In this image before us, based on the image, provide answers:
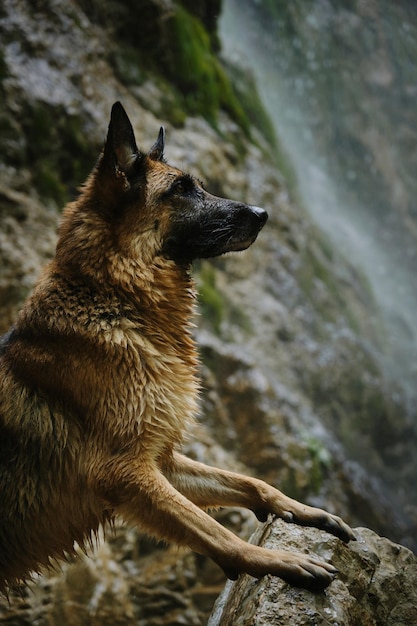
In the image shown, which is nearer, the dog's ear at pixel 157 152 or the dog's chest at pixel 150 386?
the dog's chest at pixel 150 386

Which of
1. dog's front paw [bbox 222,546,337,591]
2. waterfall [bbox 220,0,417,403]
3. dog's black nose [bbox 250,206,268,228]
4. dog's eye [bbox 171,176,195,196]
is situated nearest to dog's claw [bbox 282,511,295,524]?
dog's front paw [bbox 222,546,337,591]

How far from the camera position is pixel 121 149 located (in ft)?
10.9

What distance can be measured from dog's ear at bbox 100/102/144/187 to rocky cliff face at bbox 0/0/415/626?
231cm

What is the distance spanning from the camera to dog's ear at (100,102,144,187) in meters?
3.21

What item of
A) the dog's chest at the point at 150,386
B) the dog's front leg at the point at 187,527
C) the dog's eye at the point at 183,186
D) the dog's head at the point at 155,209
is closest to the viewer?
the dog's front leg at the point at 187,527

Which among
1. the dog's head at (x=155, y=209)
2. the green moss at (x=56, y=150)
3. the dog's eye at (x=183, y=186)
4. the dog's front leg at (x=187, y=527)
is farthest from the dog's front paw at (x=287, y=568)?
the green moss at (x=56, y=150)

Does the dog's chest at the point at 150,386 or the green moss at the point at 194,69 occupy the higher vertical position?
the dog's chest at the point at 150,386

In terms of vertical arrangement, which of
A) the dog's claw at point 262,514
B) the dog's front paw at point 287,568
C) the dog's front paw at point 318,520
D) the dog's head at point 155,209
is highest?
the dog's head at point 155,209

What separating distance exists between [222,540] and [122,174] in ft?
6.74

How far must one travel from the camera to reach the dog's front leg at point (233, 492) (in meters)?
3.09

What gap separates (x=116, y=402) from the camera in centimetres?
296

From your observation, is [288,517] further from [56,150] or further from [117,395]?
[56,150]

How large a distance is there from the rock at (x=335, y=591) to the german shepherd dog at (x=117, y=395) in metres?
0.09

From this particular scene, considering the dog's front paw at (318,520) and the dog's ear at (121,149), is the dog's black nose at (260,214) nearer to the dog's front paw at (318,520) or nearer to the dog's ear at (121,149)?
the dog's ear at (121,149)
